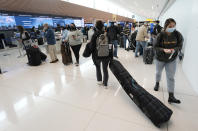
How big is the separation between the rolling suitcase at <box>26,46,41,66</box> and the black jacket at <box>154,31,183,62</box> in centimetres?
416

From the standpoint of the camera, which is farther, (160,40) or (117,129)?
(160,40)

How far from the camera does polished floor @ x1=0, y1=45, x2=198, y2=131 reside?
162 centimetres

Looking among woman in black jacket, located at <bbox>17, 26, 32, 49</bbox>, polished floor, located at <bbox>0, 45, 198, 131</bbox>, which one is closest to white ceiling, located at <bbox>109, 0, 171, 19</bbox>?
polished floor, located at <bbox>0, 45, 198, 131</bbox>

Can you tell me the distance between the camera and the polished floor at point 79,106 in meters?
1.62

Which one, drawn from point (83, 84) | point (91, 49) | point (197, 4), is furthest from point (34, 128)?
point (197, 4)

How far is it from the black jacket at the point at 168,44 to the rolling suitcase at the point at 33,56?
4.16m

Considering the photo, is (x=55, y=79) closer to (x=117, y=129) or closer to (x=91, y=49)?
(x=91, y=49)

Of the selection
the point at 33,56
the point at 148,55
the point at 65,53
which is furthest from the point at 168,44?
the point at 33,56

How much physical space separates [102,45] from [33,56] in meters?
3.26

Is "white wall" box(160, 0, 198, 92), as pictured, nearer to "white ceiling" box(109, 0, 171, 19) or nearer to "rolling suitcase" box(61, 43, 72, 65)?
"rolling suitcase" box(61, 43, 72, 65)

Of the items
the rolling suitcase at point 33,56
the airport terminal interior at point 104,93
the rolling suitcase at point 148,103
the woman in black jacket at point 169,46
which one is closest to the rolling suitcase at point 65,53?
the airport terminal interior at point 104,93

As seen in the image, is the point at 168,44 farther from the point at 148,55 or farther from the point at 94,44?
the point at 148,55

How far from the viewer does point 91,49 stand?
94.1 inches

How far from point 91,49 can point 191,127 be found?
2036mm
